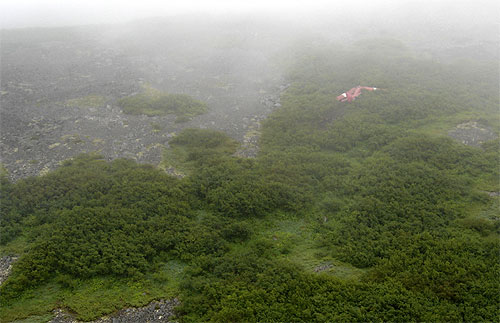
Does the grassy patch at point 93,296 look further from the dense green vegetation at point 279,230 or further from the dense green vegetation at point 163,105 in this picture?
the dense green vegetation at point 163,105

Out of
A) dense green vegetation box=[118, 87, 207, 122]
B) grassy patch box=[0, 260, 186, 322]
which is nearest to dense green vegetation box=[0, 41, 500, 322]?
grassy patch box=[0, 260, 186, 322]

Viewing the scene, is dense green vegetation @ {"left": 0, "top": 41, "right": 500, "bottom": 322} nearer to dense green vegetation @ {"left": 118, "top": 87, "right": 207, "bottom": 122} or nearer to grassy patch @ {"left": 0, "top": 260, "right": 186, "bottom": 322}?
grassy patch @ {"left": 0, "top": 260, "right": 186, "bottom": 322}

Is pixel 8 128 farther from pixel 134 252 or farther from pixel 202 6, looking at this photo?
pixel 202 6

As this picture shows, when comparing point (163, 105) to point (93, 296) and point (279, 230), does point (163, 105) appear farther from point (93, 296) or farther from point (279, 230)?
point (93, 296)

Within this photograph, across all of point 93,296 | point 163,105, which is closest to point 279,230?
point 93,296

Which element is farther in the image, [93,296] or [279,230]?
[279,230]

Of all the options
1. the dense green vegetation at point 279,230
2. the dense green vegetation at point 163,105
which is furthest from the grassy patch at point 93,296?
the dense green vegetation at point 163,105
